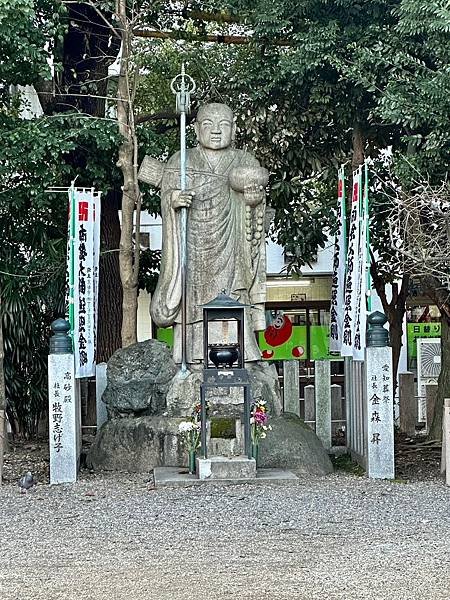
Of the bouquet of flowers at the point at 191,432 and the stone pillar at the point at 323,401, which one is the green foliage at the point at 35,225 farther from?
the bouquet of flowers at the point at 191,432

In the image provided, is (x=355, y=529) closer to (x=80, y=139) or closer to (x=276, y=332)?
(x=80, y=139)

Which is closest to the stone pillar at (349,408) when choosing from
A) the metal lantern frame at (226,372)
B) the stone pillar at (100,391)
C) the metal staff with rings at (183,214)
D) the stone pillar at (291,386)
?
the stone pillar at (291,386)

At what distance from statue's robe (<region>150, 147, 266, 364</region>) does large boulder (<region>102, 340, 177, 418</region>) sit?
0.22 metres

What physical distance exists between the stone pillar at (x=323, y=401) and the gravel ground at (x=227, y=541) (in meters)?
2.00

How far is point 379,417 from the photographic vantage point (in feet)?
35.0

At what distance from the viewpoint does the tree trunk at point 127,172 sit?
11914 millimetres

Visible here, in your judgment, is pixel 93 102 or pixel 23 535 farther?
pixel 93 102

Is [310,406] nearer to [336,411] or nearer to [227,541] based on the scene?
[336,411]

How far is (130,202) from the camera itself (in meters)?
12.0

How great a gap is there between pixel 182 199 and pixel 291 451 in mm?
2721

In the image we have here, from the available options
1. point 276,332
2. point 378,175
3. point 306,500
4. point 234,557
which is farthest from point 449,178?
point 276,332

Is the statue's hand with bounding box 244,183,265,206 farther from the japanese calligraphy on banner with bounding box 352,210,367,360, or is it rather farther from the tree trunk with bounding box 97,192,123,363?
the tree trunk with bounding box 97,192,123,363

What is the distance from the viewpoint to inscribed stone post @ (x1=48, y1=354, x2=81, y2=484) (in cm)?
1047

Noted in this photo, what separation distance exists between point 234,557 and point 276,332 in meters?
13.5
